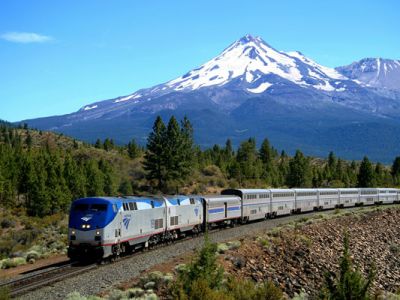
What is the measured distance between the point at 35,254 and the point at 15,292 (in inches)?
438

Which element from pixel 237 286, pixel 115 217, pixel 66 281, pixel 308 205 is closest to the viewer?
pixel 237 286

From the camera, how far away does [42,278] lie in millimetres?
22688

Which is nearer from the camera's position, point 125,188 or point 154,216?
point 154,216

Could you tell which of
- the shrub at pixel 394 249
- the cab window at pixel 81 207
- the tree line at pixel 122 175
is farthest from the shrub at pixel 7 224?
the shrub at pixel 394 249

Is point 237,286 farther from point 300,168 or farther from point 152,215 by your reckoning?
point 300,168

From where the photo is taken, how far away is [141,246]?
32.3 metres

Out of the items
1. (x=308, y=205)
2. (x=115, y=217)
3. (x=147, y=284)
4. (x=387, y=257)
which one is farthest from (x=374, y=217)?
(x=147, y=284)

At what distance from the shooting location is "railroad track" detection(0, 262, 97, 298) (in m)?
20.3

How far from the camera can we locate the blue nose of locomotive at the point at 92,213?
2669 centimetres

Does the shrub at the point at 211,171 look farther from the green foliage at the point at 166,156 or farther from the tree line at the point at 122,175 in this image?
the green foliage at the point at 166,156

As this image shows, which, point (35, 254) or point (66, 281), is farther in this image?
point (35, 254)

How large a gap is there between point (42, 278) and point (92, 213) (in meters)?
→ 5.05

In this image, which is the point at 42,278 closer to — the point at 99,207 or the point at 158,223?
the point at 99,207

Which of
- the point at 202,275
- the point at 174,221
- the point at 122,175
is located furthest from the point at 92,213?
the point at 122,175
